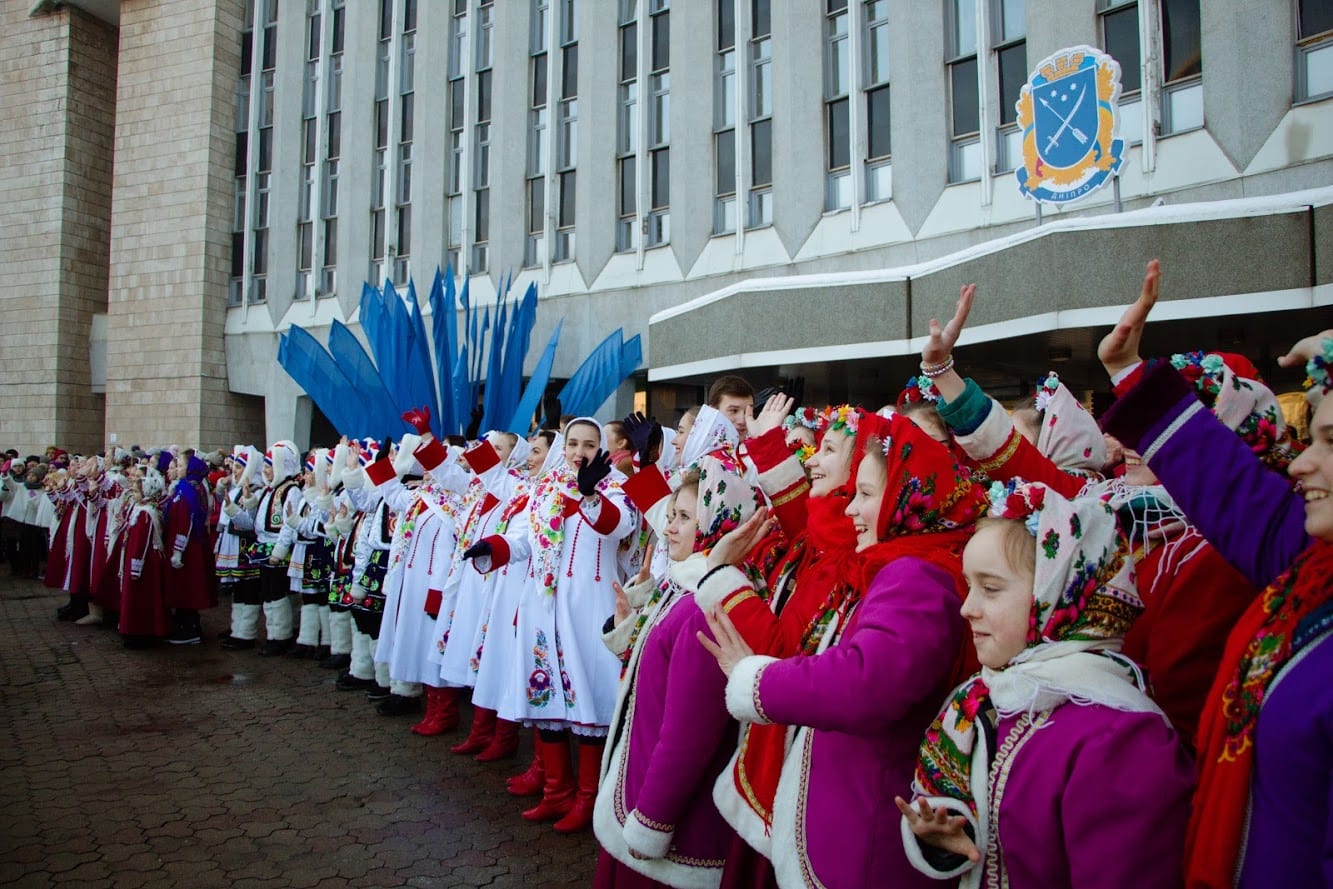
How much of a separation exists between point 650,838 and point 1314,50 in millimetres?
11405

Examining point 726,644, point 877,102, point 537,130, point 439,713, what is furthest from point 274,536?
point 537,130

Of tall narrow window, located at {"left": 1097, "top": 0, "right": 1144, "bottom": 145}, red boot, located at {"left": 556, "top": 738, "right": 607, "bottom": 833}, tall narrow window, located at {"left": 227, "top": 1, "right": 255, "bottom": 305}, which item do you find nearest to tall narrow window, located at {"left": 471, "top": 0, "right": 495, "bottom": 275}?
tall narrow window, located at {"left": 227, "top": 1, "right": 255, "bottom": 305}

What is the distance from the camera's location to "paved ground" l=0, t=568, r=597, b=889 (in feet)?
13.5

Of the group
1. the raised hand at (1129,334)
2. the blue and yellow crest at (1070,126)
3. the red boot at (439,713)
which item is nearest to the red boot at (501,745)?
the red boot at (439,713)

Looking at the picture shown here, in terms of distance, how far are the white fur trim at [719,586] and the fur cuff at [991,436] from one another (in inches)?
34.4

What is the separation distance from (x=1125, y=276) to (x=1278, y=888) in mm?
7786

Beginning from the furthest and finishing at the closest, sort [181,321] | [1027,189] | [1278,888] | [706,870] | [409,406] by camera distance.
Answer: [181,321], [409,406], [1027,189], [706,870], [1278,888]

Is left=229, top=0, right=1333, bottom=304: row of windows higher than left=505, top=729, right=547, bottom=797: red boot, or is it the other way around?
left=229, top=0, right=1333, bottom=304: row of windows

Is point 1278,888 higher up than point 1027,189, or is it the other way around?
point 1027,189

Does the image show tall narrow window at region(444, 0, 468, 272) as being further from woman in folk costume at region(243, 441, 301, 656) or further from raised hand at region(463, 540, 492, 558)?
raised hand at region(463, 540, 492, 558)

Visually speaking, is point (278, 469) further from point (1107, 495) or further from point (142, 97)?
point (142, 97)

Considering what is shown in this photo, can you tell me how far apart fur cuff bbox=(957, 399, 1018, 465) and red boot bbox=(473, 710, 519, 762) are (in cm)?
382

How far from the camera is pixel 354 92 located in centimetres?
2109

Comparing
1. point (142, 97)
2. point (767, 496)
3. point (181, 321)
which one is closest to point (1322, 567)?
point (767, 496)
